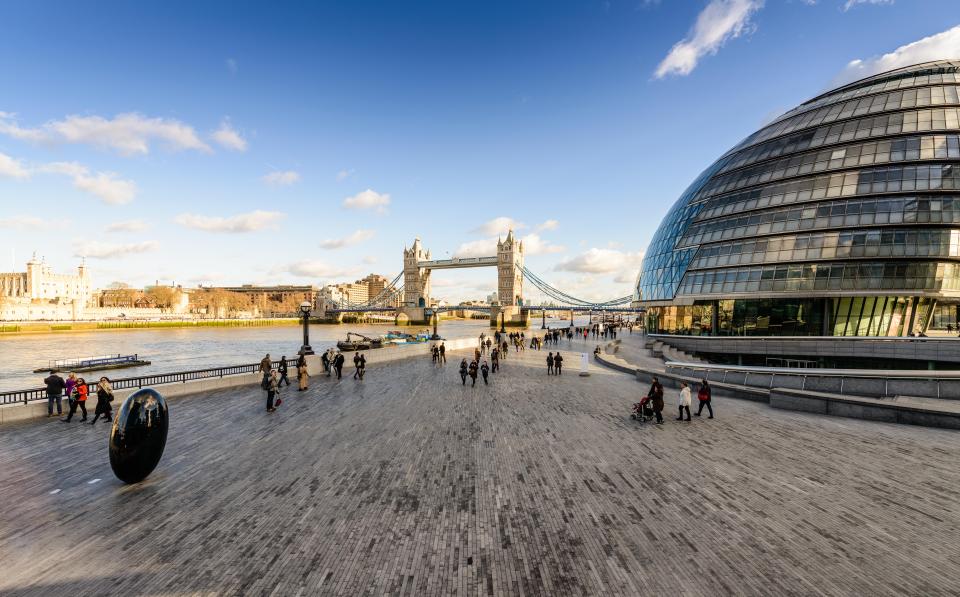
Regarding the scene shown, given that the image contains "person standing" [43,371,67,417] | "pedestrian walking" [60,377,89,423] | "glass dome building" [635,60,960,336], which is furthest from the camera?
"glass dome building" [635,60,960,336]

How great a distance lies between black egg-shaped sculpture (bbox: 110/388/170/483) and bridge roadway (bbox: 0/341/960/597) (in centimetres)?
42

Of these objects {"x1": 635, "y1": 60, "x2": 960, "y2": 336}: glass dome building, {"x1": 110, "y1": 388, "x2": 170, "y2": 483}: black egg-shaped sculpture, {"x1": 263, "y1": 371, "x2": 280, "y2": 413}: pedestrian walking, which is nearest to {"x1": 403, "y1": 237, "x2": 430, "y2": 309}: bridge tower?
{"x1": 635, "y1": 60, "x2": 960, "y2": 336}: glass dome building

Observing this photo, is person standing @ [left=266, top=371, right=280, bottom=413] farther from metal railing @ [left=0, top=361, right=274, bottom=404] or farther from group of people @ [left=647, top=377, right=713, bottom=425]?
group of people @ [left=647, top=377, right=713, bottom=425]

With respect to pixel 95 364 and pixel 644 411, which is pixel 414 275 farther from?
pixel 644 411

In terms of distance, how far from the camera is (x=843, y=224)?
3116cm

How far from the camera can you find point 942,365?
26.6 meters

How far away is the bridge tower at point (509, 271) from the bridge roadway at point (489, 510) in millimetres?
136666

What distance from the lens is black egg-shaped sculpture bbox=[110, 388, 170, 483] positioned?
25.9 ft

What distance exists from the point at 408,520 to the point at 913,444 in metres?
13.4

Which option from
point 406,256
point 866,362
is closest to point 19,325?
point 406,256

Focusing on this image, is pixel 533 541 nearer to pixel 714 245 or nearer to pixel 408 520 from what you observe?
pixel 408 520

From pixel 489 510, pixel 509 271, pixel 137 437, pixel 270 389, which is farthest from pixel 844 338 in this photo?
pixel 509 271

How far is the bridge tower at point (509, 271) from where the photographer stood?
496 ft

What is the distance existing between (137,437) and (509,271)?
14890cm
